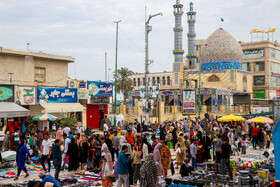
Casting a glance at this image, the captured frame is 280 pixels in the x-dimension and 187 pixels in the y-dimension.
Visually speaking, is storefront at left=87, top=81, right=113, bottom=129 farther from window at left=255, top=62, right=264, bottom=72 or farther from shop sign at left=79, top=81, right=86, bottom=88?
window at left=255, top=62, right=264, bottom=72

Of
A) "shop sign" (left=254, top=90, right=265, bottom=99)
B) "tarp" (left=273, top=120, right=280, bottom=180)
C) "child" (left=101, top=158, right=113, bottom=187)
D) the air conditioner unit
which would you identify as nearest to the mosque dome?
"shop sign" (left=254, top=90, right=265, bottom=99)

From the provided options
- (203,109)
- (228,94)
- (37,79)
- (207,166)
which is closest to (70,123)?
(37,79)

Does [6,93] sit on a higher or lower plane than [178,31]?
lower

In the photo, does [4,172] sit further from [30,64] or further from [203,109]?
[203,109]

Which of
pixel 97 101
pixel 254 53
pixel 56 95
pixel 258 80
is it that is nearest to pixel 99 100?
pixel 97 101

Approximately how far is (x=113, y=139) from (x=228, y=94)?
3328cm

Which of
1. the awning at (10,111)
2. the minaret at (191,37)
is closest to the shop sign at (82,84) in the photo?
the awning at (10,111)

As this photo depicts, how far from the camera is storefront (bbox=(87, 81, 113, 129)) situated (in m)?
28.6

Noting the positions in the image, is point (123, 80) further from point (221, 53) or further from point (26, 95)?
point (26, 95)

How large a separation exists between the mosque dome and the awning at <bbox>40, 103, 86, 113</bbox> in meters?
29.8

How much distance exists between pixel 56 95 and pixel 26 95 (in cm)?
281

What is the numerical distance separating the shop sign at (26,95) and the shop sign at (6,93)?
1.56 ft

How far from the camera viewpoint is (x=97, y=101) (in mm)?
29312

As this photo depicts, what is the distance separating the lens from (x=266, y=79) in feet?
194
